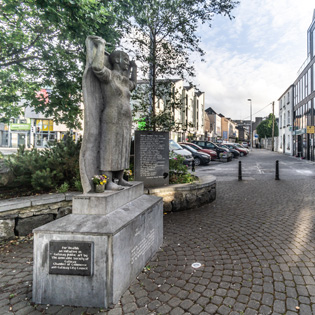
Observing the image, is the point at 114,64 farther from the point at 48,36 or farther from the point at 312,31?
the point at 312,31

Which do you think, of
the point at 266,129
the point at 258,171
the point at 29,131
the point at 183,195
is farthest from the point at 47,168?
the point at 266,129

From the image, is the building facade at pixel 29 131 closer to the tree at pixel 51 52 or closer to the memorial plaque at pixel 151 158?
the tree at pixel 51 52

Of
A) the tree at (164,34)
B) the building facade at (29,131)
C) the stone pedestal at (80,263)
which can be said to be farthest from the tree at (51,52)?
the building facade at (29,131)

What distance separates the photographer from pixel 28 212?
4449 millimetres

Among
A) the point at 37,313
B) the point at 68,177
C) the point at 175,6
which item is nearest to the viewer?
the point at 37,313

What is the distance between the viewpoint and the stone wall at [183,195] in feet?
20.2

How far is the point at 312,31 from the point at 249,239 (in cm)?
3048

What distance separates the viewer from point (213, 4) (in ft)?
24.4

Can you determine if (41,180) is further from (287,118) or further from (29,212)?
(287,118)

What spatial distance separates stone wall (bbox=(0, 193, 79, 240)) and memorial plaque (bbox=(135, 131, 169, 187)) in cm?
209

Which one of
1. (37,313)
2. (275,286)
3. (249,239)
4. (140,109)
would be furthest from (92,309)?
(140,109)

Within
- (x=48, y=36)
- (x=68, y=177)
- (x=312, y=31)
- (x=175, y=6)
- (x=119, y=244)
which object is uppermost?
(x=312, y=31)

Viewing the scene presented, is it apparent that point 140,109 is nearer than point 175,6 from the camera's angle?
No

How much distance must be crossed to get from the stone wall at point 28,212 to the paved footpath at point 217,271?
244mm
